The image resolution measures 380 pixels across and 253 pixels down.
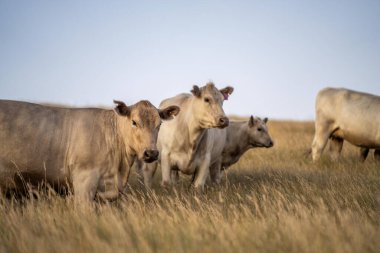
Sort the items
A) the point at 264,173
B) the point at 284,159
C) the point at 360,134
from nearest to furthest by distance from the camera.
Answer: the point at 264,173, the point at 360,134, the point at 284,159

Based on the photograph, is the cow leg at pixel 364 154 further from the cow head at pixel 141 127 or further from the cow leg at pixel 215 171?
the cow head at pixel 141 127

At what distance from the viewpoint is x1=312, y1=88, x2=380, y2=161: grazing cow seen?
48.8ft

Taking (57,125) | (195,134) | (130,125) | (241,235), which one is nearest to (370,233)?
(241,235)

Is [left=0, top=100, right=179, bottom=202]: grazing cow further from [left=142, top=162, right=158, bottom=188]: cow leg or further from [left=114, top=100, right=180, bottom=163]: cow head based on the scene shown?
[left=142, top=162, right=158, bottom=188]: cow leg

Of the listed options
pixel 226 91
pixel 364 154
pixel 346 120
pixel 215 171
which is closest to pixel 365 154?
pixel 364 154

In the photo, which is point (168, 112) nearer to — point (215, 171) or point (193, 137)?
point (193, 137)

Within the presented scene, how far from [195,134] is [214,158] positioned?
1571mm

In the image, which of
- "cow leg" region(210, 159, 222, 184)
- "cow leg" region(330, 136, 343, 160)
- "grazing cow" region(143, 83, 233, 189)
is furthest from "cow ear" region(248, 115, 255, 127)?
"grazing cow" region(143, 83, 233, 189)

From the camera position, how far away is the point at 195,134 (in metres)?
9.59

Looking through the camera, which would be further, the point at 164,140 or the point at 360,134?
the point at 360,134

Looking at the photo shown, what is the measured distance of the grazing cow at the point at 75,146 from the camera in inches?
256

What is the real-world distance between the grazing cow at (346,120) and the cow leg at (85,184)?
9.77 meters

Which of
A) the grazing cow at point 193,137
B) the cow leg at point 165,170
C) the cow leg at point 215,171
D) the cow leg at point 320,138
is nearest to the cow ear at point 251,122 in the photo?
the cow leg at point 320,138

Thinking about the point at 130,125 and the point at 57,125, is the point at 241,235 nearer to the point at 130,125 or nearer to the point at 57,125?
the point at 130,125
